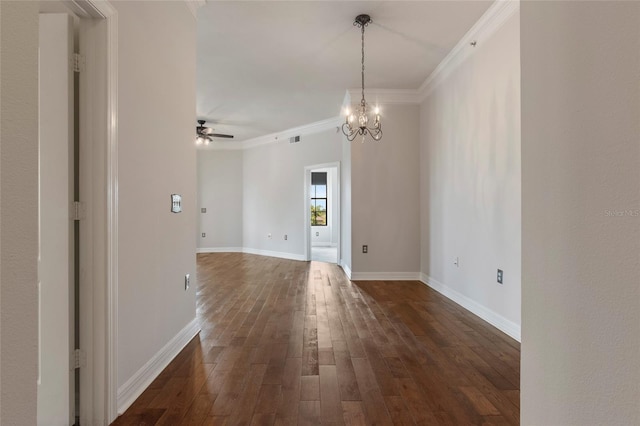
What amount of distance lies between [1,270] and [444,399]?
2.10 meters

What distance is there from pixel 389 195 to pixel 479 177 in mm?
1918

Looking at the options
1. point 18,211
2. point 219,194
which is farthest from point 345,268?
point 18,211

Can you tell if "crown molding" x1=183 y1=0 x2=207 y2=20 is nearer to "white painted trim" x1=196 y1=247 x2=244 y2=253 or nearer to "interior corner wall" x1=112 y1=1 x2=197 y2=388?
"interior corner wall" x1=112 y1=1 x2=197 y2=388

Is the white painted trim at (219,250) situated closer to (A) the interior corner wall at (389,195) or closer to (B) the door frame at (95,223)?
(A) the interior corner wall at (389,195)

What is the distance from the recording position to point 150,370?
2133 millimetres

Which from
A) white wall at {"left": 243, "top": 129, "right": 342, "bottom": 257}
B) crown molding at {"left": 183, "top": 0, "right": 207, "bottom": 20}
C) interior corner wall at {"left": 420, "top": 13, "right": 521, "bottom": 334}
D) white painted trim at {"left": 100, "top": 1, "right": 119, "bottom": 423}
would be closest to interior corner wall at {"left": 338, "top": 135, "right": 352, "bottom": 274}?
white wall at {"left": 243, "top": 129, "right": 342, "bottom": 257}

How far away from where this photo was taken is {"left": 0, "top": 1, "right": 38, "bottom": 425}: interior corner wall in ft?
2.22

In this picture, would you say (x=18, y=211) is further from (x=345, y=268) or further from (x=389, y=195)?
(x=345, y=268)

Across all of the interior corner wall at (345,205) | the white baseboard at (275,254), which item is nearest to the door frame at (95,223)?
the interior corner wall at (345,205)

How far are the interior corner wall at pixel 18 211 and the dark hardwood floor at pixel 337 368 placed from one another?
1.25 meters

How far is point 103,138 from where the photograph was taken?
169cm

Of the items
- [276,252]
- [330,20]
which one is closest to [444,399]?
[330,20]

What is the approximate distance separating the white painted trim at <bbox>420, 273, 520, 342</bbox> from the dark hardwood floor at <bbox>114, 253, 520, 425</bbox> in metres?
0.08

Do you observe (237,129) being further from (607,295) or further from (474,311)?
(607,295)
